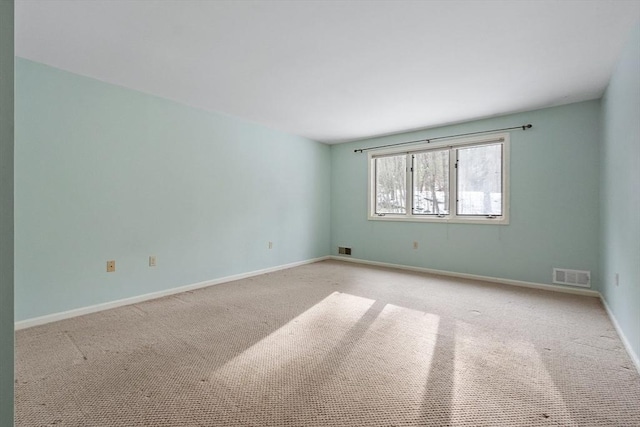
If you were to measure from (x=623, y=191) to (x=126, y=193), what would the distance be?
4525 millimetres

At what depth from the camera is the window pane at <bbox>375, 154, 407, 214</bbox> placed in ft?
17.0

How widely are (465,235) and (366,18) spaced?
3.44 m

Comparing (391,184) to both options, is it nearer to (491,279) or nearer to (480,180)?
(480,180)

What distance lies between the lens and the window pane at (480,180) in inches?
166

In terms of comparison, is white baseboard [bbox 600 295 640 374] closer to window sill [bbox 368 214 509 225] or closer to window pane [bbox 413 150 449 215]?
window sill [bbox 368 214 509 225]

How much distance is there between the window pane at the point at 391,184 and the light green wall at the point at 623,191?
2549mm

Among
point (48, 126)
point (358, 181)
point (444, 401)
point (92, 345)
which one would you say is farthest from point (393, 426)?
point (358, 181)

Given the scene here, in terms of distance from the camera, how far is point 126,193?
10.4ft

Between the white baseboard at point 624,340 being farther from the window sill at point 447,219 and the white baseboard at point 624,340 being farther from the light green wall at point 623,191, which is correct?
the window sill at point 447,219

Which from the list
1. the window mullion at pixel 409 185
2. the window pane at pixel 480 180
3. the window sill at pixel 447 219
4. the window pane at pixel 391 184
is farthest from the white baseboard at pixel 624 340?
the window pane at pixel 391 184

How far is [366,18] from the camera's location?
2.04m
